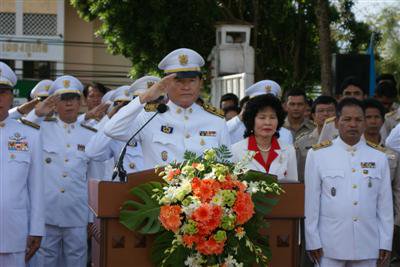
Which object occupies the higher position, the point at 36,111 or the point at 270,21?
the point at 270,21

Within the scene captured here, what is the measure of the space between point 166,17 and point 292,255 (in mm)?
14288

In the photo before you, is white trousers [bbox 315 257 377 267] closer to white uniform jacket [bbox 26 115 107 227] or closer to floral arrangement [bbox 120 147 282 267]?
floral arrangement [bbox 120 147 282 267]

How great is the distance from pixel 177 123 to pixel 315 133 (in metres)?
2.88

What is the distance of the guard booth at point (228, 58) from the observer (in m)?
17.4

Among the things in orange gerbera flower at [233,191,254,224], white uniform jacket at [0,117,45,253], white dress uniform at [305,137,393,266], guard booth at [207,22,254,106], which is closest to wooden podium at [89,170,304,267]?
orange gerbera flower at [233,191,254,224]

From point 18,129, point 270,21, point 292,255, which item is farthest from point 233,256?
point 270,21

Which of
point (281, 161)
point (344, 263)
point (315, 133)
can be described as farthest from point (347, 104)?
point (315, 133)

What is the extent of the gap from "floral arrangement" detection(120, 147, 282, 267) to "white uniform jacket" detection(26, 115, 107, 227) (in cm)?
340

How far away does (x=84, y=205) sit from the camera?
7848 mm

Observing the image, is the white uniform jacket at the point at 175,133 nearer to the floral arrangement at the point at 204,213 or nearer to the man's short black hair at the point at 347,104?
the floral arrangement at the point at 204,213

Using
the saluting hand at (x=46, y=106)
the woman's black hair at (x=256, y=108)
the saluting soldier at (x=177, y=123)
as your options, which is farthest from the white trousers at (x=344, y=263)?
the saluting hand at (x=46, y=106)

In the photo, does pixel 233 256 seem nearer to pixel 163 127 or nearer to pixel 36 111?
pixel 163 127

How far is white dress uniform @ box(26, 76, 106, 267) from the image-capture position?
7.66 metres

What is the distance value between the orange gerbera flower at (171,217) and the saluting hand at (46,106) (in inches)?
132
